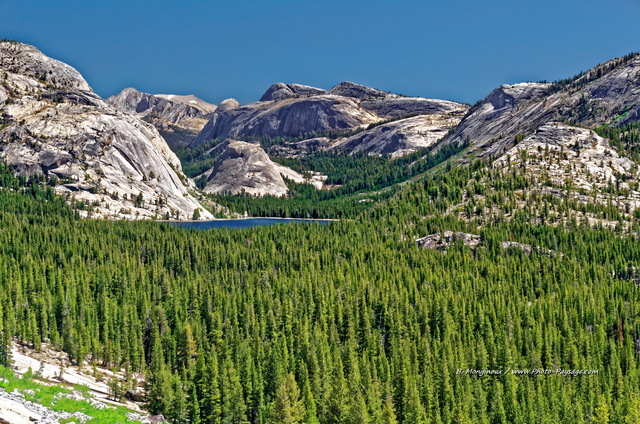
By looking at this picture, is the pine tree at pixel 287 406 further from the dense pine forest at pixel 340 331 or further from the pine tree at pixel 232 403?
the pine tree at pixel 232 403

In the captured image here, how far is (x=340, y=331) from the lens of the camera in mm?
149125

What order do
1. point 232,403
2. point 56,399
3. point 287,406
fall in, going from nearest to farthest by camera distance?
point 56,399
point 287,406
point 232,403

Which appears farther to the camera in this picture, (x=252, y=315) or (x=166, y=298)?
(x=166, y=298)

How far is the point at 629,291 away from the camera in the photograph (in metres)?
172

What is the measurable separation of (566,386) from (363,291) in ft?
184

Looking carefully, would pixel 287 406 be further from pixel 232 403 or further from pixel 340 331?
pixel 340 331

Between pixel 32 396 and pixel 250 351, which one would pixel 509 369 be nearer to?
pixel 250 351

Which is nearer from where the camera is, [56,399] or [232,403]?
[56,399]

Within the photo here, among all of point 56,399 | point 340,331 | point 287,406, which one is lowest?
point 287,406

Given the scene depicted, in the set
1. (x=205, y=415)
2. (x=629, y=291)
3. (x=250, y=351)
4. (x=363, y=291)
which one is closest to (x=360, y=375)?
(x=250, y=351)

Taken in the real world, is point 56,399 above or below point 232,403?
above

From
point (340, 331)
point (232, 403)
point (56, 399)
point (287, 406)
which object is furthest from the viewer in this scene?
point (340, 331)

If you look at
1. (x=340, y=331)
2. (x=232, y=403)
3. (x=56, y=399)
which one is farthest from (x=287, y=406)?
(x=340, y=331)

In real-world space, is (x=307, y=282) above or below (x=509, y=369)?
above
